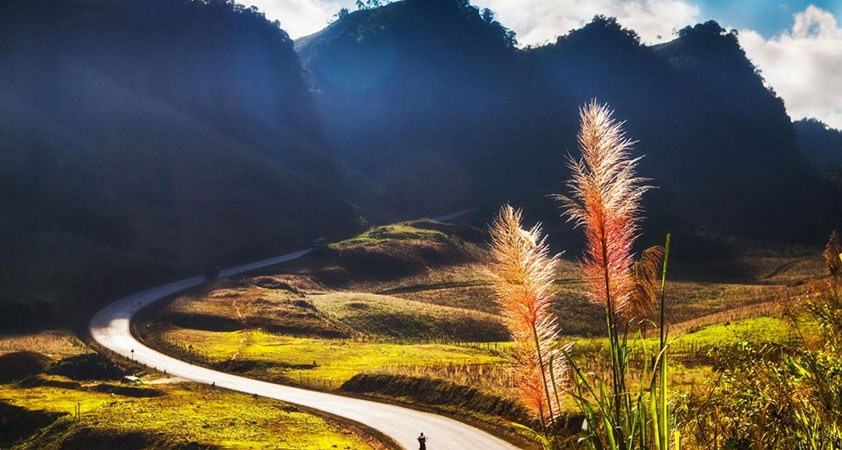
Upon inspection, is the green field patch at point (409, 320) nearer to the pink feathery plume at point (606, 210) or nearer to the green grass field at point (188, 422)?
the green grass field at point (188, 422)

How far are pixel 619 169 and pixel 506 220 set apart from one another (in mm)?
1214

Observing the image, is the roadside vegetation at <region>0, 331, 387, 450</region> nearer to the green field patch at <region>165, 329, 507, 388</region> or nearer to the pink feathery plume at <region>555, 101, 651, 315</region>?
the green field patch at <region>165, 329, 507, 388</region>

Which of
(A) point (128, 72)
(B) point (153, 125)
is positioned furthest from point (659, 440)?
(A) point (128, 72)

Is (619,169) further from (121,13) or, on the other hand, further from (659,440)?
(121,13)

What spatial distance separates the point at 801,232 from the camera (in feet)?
590

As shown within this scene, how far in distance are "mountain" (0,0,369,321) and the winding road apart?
25.3 ft

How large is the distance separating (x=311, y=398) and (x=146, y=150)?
91314 mm

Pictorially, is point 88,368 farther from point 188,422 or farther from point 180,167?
point 180,167

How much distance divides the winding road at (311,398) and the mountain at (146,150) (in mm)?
7722

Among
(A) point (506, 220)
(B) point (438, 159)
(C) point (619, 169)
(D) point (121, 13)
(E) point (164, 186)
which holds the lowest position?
(A) point (506, 220)

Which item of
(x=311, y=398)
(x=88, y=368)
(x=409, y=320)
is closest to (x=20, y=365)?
(x=88, y=368)

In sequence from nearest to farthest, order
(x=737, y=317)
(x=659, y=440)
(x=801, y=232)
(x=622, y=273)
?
1. (x=659, y=440)
2. (x=622, y=273)
3. (x=737, y=317)
4. (x=801, y=232)

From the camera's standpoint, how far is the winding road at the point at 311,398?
32531 millimetres

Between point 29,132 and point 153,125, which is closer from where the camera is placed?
point 29,132
